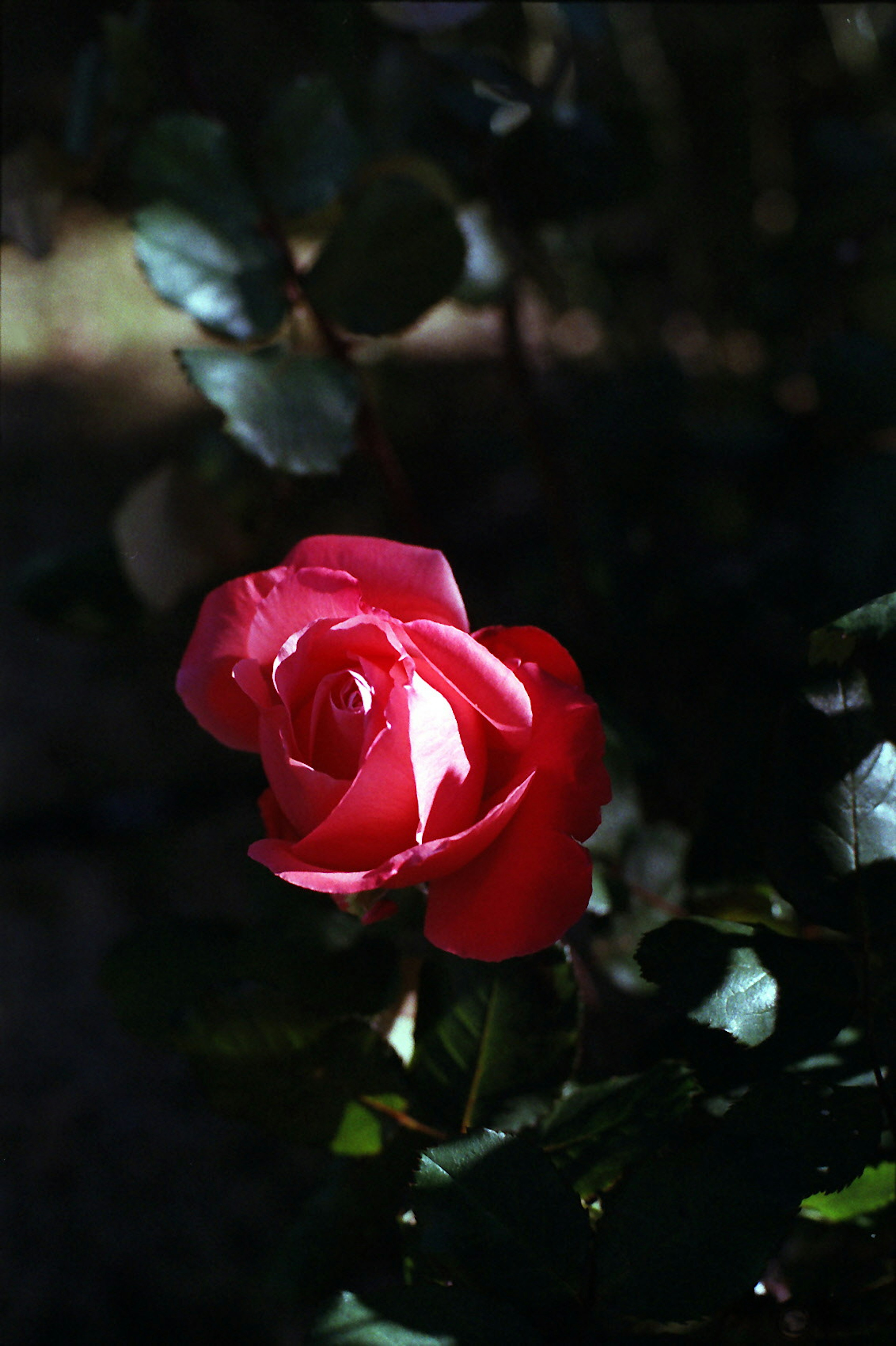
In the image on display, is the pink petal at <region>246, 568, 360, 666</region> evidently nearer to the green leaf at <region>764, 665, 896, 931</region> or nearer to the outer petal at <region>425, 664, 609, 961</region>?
the outer petal at <region>425, 664, 609, 961</region>

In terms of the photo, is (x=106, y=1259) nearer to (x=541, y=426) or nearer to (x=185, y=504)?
(x=185, y=504)

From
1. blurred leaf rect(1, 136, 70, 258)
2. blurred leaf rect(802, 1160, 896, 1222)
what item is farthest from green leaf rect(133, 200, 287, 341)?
blurred leaf rect(802, 1160, 896, 1222)

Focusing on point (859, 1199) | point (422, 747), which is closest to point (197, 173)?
point (422, 747)

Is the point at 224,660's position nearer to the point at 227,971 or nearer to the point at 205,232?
the point at 227,971

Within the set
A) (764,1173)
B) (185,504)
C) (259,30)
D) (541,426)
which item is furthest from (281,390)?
(259,30)

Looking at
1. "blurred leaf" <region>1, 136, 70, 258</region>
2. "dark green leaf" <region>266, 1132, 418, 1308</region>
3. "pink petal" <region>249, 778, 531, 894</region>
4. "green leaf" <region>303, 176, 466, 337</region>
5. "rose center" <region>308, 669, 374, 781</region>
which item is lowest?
"dark green leaf" <region>266, 1132, 418, 1308</region>

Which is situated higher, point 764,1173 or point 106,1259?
point 764,1173
